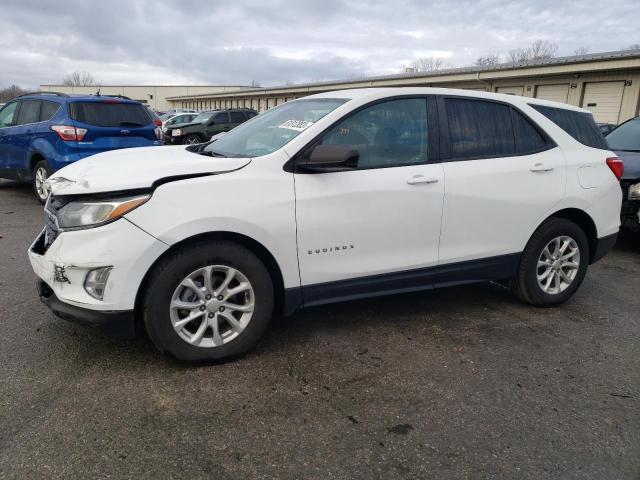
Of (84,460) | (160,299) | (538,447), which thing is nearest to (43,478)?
(84,460)

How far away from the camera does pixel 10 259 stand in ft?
17.3

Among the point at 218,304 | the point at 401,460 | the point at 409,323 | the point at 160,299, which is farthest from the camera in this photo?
the point at 409,323

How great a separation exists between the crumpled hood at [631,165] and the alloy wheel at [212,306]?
207 inches

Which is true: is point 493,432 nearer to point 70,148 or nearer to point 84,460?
point 84,460

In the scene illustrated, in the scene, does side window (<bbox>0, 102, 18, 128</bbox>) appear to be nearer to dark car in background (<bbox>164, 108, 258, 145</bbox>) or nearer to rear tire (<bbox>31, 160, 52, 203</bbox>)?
rear tire (<bbox>31, 160, 52, 203</bbox>)

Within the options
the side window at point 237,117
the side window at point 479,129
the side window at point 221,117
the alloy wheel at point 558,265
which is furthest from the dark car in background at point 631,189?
the side window at point 221,117

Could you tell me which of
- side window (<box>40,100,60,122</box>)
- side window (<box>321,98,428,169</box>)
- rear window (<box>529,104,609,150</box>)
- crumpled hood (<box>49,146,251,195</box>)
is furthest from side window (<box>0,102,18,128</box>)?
rear window (<box>529,104,609,150</box>)

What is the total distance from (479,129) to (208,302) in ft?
7.97

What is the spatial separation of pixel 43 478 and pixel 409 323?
8.56 ft

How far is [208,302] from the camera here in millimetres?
3064

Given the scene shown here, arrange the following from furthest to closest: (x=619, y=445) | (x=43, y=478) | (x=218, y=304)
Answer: (x=218, y=304)
(x=619, y=445)
(x=43, y=478)

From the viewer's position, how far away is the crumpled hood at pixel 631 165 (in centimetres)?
613

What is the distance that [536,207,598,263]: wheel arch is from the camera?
14.0 feet

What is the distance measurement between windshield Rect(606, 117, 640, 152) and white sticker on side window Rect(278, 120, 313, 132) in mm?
5788
